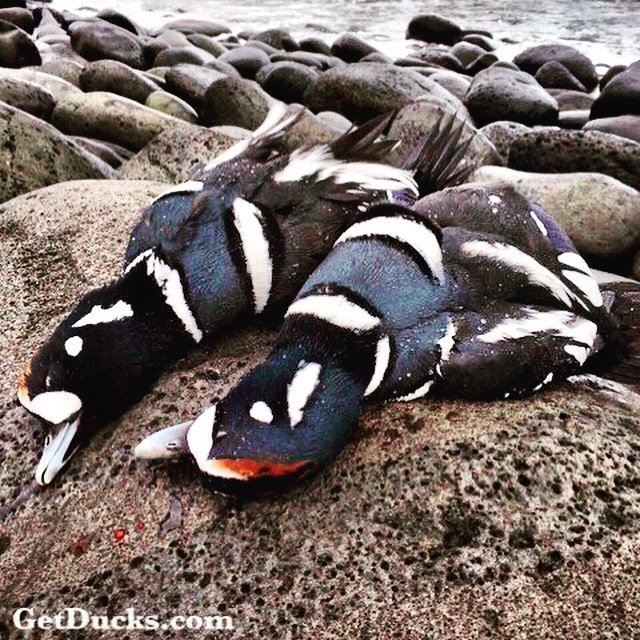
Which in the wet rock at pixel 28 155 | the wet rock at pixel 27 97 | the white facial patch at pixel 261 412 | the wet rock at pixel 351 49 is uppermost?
the white facial patch at pixel 261 412

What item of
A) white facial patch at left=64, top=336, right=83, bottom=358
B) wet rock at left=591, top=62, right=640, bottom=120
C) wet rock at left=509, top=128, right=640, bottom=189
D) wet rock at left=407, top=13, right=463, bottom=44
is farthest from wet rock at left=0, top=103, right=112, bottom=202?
wet rock at left=407, top=13, right=463, bottom=44

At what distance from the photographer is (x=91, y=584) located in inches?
69.2

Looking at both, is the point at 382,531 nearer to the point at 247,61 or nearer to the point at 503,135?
the point at 503,135

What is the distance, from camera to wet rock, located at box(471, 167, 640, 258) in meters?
4.14

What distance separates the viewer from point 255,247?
226 centimetres

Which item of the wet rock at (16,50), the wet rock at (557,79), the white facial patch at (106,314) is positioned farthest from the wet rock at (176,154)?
the wet rock at (557,79)

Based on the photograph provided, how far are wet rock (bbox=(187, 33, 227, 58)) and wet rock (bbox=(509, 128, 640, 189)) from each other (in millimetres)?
7826

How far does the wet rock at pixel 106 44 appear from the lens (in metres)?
10.6

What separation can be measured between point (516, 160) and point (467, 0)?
58.1 feet

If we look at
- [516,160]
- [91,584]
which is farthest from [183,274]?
[516,160]

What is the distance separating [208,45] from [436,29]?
530 centimetres

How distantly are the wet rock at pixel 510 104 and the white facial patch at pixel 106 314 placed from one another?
6745 millimetres

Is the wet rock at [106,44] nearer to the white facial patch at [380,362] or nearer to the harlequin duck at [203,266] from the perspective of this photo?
the harlequin duck at [203,266]

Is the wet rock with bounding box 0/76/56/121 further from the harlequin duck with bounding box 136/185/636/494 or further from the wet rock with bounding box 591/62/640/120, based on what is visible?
the wet rock with bounding box 591/62/640/120
